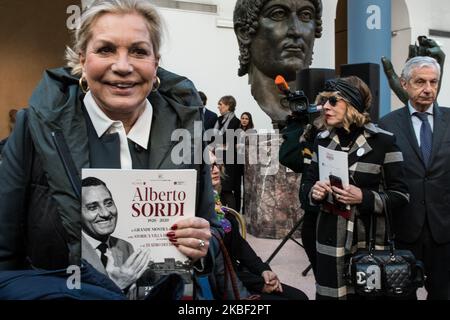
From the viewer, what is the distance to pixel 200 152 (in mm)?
1499

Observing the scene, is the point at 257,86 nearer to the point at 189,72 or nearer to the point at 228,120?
the point at 228,120

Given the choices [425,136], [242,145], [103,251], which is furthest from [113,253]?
[242,145]

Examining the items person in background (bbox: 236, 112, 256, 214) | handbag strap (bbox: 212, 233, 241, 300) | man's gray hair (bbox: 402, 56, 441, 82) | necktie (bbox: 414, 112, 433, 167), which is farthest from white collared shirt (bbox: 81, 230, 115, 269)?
person in background (bbox: 236, 112, 256, 214)

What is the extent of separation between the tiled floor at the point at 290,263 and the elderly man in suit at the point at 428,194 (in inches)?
48.0

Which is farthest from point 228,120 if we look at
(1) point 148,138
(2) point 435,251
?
(1) point 148,138

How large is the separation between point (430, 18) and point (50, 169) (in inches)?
483

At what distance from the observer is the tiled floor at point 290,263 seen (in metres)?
4.38

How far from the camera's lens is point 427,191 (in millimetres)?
2859

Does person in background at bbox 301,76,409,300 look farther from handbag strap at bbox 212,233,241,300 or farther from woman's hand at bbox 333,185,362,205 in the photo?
handbag strap at bbox 212,233,241,300

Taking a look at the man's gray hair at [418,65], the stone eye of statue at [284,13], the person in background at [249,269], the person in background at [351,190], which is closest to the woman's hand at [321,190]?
the person in background at [351,190]

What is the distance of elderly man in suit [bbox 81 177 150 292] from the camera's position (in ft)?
Result: 4.22

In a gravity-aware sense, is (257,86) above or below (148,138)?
above

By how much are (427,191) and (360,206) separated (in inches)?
21.2

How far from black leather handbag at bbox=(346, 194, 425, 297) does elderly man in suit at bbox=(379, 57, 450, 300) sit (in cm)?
38
